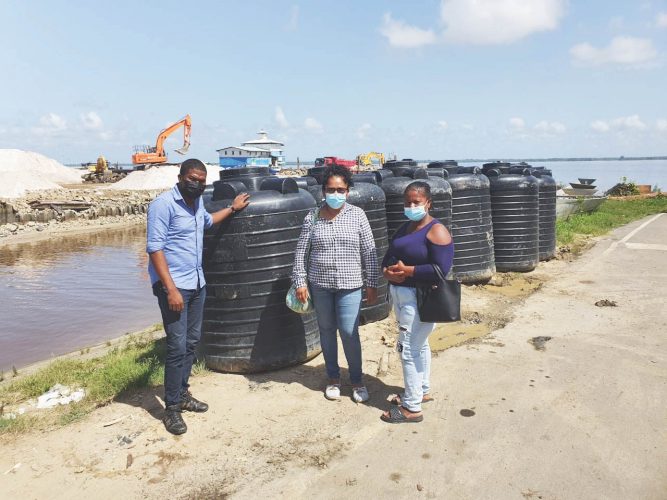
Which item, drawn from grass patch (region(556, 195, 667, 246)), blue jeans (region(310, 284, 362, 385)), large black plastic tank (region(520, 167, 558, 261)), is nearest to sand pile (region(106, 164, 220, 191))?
grass patch (region(556, 195, 667, 246))

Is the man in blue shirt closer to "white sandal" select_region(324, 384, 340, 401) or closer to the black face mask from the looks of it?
the black face mask

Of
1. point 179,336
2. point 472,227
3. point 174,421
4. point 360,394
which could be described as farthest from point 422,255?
point 472,227

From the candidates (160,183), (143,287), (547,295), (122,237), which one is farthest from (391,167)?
(160,183)

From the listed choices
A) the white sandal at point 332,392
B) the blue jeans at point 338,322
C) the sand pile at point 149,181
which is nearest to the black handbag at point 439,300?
the blue jeans at point 338,322

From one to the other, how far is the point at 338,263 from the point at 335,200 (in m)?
0.47

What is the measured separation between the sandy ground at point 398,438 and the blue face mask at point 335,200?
62.5 inches

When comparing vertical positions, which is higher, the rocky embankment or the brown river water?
the rocky embankment

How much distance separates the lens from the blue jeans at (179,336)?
3613mm

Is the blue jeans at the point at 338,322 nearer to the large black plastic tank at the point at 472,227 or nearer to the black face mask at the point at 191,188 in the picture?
the black face mask at the point at 191,188

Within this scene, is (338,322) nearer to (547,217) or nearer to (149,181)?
(547,217)

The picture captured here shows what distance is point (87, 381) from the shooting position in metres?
4.86

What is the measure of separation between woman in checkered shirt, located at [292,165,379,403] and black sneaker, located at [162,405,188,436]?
1.16 meters

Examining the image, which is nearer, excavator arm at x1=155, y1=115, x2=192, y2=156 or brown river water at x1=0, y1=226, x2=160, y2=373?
brown river water at x1=0, y1=226, x2=160, y2=373

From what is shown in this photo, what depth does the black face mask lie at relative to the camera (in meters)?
3.56
